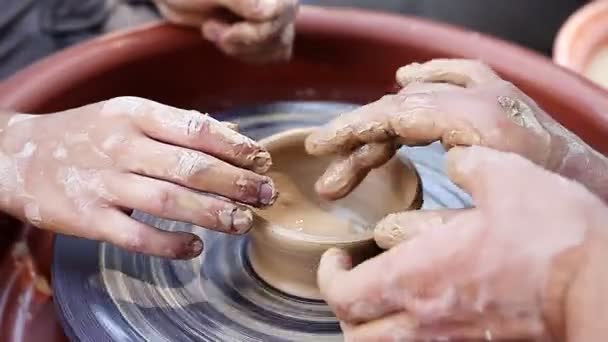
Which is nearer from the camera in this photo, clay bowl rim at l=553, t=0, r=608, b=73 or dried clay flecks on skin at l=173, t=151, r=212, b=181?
dried clay flecks on skin at l=173, t=151, r=212, b=181

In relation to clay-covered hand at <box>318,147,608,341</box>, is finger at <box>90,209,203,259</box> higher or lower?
lower

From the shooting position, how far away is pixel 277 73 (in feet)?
5.40

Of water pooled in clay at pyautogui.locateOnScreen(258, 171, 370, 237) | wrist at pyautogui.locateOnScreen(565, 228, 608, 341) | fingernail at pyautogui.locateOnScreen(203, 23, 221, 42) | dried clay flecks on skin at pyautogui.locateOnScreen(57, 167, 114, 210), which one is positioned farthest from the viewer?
fingernail at pyautogui.locateOnScreen(203, 23, 221, 42)

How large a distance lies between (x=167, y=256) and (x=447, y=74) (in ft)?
1.46

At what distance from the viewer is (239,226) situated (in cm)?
100

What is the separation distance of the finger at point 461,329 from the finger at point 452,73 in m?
0.35

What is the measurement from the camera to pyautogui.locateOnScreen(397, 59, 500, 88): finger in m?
1.06

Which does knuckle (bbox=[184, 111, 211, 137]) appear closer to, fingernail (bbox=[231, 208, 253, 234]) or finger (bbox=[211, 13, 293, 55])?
fingernail (bbox=[231, 208, 253, 234])

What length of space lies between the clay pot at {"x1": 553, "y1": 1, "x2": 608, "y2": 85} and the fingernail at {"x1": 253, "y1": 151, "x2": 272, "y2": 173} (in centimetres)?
93

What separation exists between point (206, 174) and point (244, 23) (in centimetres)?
54

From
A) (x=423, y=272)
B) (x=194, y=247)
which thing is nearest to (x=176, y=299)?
(x=194, y=247)

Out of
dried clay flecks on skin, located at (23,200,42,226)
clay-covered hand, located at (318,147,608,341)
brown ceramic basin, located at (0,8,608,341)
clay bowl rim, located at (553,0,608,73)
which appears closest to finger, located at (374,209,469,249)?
clay-covered hand, located at (318,147,608,341)

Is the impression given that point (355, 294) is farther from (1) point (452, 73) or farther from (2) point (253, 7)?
(2) point (253, 7)

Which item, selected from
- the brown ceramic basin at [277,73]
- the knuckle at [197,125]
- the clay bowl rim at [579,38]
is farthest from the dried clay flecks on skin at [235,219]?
the clay bowl rim at [579,38]
